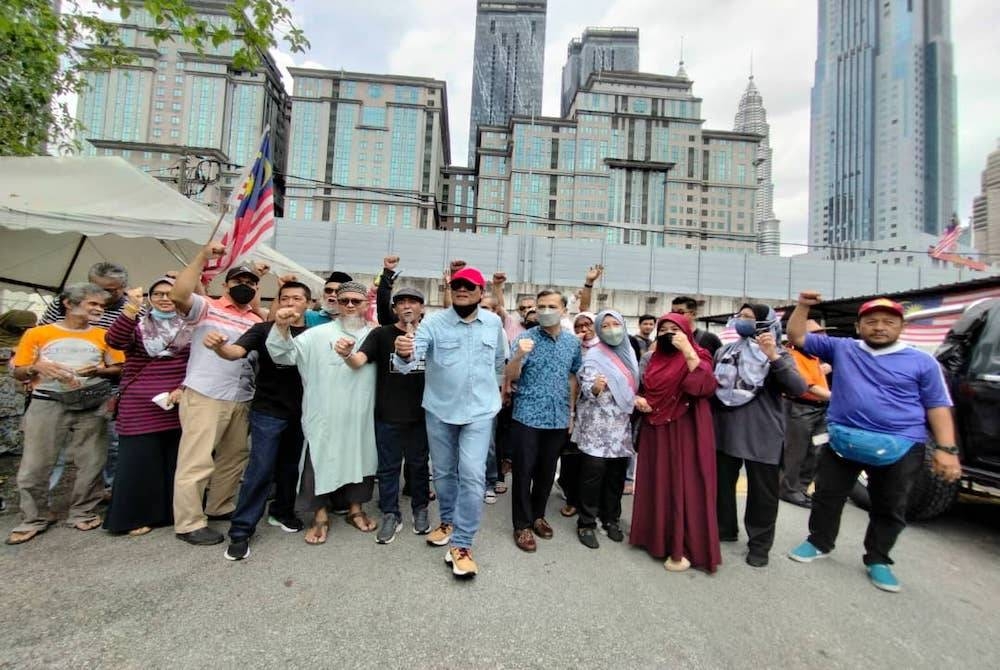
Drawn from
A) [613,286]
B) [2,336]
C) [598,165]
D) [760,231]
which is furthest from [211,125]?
[760,231]

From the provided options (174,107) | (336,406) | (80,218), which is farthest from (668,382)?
(174,107)

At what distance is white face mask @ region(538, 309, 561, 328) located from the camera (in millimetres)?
3303

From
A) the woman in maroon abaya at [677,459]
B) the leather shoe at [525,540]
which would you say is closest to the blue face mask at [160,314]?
the leather shoe at [525,540]

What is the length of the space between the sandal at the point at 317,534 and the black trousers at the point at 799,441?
4.16 meters

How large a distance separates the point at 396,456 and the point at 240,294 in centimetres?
159

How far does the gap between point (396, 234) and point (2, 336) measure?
39.1ft

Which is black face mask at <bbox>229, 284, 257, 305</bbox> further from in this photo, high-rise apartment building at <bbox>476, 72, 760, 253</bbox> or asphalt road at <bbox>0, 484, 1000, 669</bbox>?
high-rise apartment building at <bbox>476, 72, 760, 253</bbox>

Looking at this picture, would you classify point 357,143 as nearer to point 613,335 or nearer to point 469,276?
point 469,276

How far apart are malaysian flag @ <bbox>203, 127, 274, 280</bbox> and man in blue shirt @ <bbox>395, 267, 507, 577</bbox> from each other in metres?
1.94

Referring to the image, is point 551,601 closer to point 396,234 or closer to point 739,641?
point 739,641

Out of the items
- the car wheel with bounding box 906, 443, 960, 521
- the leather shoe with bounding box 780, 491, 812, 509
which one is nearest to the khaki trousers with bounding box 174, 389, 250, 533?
the leather shoe with bounding box 780, 491, 812, 509

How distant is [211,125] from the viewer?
194 feet

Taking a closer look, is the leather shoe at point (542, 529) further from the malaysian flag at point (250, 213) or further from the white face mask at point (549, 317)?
the malaysian flag at point (250, 213)

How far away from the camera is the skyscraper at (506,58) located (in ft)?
393
